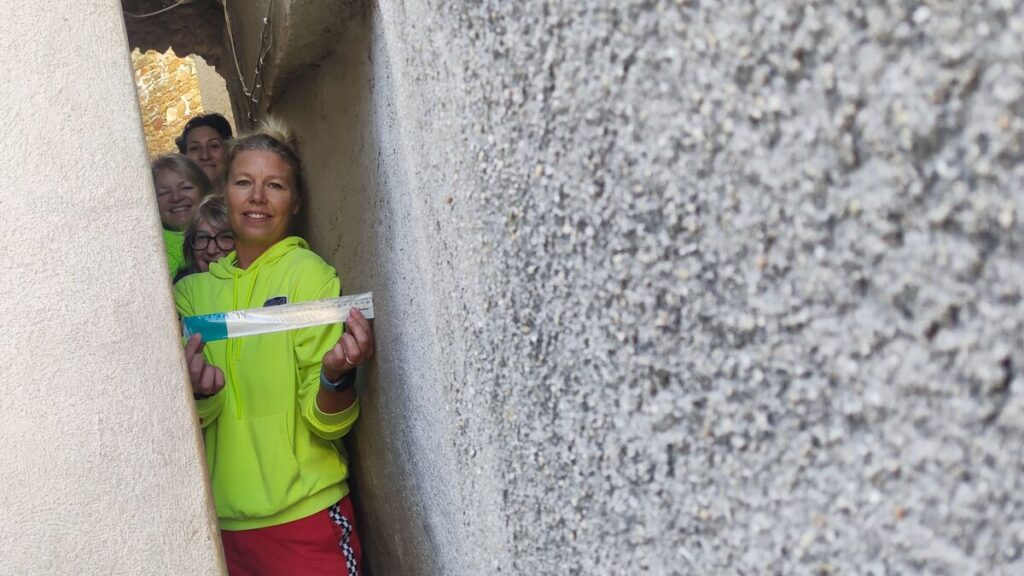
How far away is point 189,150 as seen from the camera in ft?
10.2

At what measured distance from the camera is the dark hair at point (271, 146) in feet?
6.71

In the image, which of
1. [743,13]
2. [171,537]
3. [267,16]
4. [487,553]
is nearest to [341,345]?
[171,537]

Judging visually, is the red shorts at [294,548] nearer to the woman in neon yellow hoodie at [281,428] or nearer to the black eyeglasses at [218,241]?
the woman in neon yellow hoodie at [281,428]

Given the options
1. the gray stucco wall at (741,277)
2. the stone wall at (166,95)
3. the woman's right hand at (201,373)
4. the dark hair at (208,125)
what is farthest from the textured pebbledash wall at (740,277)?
the stone wall at (166,95)

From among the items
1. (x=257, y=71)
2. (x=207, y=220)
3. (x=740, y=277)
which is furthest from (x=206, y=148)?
(x=740, y=277)

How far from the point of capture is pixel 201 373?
159 centimetres

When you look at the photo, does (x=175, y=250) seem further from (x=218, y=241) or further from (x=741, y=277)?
(x=741, y=277)

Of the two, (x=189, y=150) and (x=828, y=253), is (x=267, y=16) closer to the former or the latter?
(x=189, y=150)

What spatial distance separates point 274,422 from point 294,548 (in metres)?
0.30

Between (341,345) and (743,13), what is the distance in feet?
4.08

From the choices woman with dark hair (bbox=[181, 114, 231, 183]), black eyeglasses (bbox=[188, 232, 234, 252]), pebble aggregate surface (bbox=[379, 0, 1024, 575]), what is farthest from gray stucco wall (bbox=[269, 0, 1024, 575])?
woman with dark hair (bbox=[181, 114, 231, 183])

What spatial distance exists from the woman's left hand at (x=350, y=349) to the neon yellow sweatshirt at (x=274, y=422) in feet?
0.38

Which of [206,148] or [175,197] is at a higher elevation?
[206,148]

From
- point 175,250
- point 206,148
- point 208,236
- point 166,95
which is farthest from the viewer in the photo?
point 166,95
